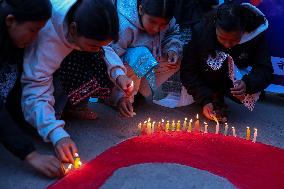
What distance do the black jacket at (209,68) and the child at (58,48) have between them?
33.0 inches

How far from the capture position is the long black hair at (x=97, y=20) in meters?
1.97

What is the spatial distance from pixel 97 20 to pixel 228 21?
0.85 m

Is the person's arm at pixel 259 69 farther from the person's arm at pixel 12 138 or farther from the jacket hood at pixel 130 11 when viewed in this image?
the person's arm at pixel 12 138

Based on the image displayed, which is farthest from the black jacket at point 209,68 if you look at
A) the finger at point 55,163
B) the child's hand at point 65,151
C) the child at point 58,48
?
the finger at point 55,163

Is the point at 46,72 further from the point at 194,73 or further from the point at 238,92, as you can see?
the point at 238,92

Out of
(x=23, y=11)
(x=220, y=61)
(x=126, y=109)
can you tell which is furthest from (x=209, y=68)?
(x=23, y=11)

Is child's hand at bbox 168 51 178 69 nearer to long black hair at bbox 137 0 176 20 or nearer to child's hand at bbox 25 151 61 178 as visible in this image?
long black hair at bbox 137 0 176 20

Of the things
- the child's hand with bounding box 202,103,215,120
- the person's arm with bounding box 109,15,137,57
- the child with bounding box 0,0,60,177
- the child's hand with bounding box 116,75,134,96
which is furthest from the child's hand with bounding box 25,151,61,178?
the child's hand with bounding box 202,103,215,120

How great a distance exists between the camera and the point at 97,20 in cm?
197

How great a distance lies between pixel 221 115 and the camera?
2.80 metres

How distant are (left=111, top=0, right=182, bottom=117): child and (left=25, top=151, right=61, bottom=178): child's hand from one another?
2.35ft

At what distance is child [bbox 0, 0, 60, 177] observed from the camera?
190 cm

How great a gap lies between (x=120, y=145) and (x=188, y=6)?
5.63 ft

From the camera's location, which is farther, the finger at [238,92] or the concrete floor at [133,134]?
A: the finger at [238,92]
